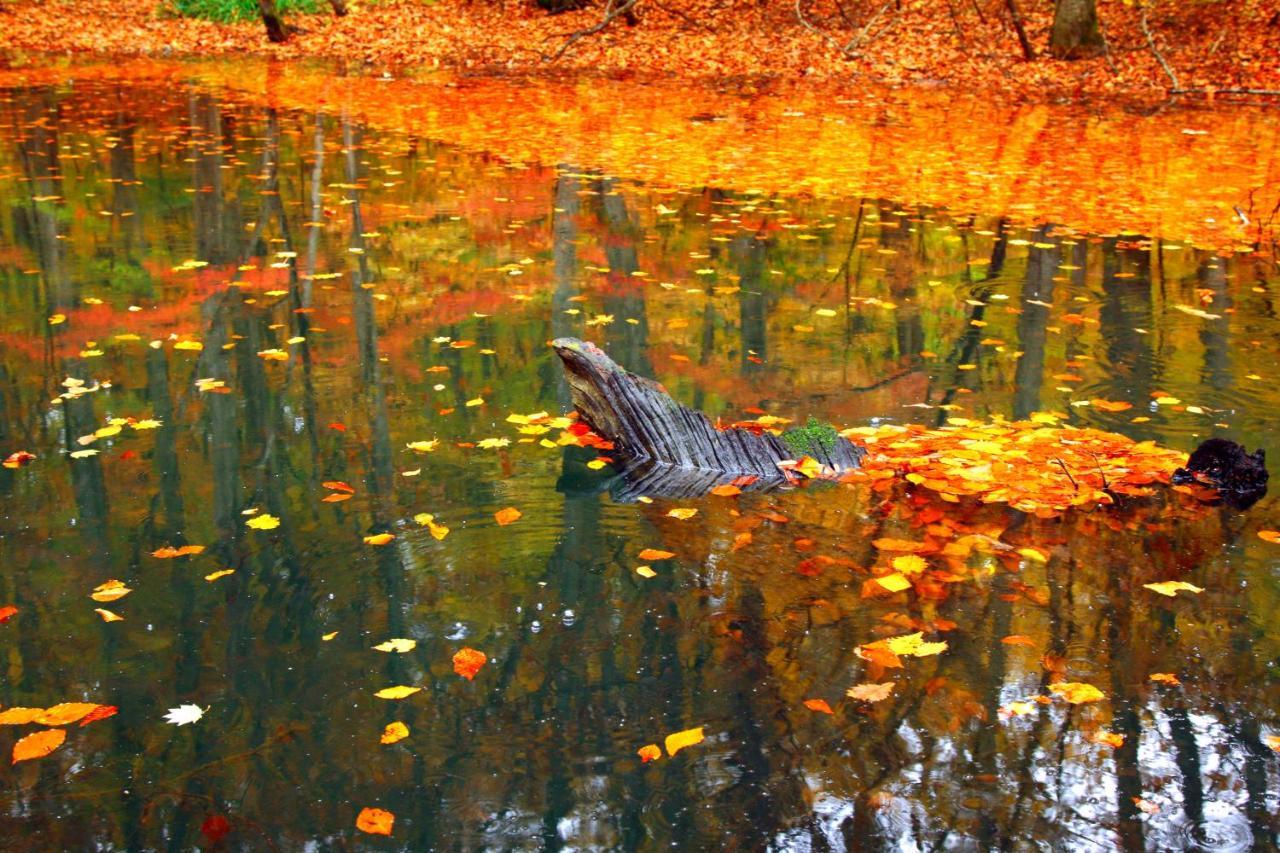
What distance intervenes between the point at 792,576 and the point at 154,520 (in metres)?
2.58

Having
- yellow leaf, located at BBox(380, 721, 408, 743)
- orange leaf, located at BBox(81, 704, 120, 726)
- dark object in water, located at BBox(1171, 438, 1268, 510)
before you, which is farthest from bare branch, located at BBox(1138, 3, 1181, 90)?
orange leaf, located at BBox(81, 704, 120, 726)

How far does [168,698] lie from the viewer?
3.62 meters

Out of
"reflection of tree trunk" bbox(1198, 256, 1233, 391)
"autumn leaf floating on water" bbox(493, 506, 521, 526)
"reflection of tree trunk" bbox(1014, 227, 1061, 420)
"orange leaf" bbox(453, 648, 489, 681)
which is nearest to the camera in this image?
"orange leaf" bbox(453, 648, 489, 681)

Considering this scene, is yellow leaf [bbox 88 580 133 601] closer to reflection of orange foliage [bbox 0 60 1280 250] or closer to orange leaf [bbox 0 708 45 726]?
orange leaf [bbox 0 708 45 726]

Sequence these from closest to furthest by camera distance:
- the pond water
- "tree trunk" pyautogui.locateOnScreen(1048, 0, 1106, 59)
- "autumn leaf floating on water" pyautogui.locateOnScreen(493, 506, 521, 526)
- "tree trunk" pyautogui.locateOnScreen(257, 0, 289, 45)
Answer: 1. the pond water
2. "autumn leaf floating on water" pyautogui.locateOnScreen(493, 506, 521, 526)
3. "tree trunk" pyautogui.locateOnScreen(1048, 0, 1106, 59)
4. "tree trunk" pyautogui.locateOnScreen(257, 0, 289, 45)

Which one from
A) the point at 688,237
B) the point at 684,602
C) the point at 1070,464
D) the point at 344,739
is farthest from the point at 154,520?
the point at 688,237

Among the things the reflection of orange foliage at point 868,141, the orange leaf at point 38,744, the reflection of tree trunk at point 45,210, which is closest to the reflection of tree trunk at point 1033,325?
the reflection of orange foliage at point 868,141

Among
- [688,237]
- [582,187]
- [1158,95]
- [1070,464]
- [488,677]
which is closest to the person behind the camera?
[488,677]

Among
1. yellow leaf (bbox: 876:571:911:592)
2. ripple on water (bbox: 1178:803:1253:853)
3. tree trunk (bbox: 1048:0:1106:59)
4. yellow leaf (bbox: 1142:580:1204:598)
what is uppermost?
tree trunk (bbox: 1048:0:1106:59)

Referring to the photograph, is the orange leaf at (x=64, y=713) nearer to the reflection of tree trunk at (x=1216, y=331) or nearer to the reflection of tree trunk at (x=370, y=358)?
the reflection of tree trunk at (x=370, y=358)

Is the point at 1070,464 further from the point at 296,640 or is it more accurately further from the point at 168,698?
the point at 168,698

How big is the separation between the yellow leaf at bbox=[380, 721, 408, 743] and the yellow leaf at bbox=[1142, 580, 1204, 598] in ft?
8.95

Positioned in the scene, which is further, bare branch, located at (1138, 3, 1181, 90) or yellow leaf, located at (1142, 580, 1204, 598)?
bare branch, located at (1138, 3, 1181, 90)

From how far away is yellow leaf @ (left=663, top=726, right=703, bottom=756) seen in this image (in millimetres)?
3398
